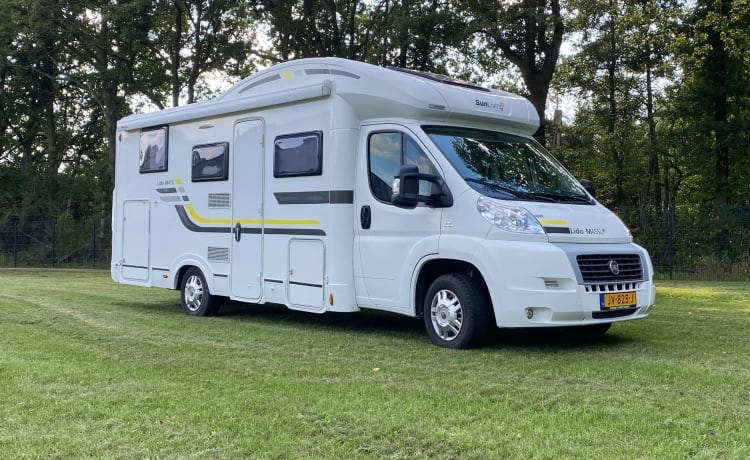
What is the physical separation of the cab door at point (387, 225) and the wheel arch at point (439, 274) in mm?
95

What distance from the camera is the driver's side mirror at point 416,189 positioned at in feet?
22.9

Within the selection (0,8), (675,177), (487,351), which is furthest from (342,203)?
(675,177)

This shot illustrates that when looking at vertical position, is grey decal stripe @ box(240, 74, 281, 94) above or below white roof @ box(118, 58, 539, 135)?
above

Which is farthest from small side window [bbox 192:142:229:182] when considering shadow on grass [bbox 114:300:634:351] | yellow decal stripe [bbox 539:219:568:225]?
yellow decal stripe [bbox 539:219:568:225]

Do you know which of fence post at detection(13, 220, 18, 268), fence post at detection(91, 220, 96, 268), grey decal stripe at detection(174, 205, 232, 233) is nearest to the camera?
grey decal stripe at detection(174, 205, 232, 233)

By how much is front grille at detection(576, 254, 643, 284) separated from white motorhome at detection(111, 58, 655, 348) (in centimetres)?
2

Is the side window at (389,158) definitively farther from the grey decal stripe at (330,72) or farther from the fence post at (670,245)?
the fence post at (670,245)

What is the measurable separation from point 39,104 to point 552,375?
34.0 m

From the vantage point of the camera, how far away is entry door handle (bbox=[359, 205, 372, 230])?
306 inches

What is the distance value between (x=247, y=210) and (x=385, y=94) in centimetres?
258

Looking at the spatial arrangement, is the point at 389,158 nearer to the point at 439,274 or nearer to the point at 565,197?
the point at 439,274

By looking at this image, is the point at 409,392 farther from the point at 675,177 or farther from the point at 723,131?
the point at 675,177

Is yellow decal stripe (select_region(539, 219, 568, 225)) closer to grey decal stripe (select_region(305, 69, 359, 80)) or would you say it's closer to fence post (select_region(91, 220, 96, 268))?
grey decal stripe (select_region(305, 69, 359, 80))

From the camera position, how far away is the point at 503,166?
7.40 meters
